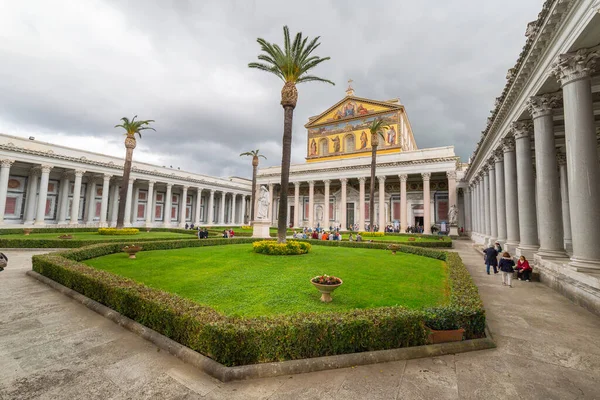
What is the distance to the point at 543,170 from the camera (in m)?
10.1

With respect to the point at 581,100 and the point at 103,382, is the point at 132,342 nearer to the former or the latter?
the point at 103,382

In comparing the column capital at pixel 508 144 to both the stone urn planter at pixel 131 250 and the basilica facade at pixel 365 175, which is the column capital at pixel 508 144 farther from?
the stone urn planter at pixel 131 250

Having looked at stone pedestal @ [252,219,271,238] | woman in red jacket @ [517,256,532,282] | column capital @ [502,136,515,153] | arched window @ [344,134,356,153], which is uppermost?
arched window @ [344,134,356,153]

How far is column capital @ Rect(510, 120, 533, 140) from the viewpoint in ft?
40.8

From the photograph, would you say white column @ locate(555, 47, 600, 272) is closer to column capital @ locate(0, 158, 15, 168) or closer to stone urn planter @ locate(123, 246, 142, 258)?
stone urn planter @ locate(123, 246, 142, 258)

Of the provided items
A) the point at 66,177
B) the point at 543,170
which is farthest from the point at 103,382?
the point at 66,177

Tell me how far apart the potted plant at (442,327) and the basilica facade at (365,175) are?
29445 mm

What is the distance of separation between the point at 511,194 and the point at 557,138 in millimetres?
5136

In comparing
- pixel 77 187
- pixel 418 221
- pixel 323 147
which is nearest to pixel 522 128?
pixel 418 221

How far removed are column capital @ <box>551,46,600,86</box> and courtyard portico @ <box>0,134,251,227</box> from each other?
33587 millimetres

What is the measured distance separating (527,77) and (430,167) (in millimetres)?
23652

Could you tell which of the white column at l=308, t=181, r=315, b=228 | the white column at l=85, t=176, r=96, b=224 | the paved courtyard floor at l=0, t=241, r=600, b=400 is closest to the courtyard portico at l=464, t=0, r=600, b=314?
the paved courtyard floor at l=0, t=241, r=600, b=400

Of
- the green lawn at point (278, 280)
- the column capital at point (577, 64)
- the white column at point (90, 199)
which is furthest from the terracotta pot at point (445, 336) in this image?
the white column at point (90, 199)

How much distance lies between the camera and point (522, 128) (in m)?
12.6
